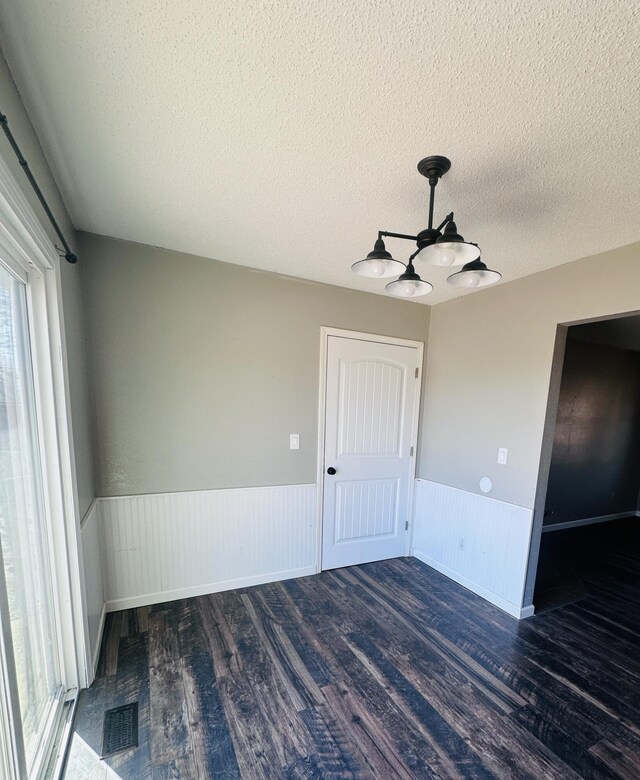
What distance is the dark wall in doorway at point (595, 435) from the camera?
4066 millimetres

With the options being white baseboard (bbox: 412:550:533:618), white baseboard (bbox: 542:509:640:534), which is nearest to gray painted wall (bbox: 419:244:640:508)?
white baseboard (bbox: 412:550:533:618)

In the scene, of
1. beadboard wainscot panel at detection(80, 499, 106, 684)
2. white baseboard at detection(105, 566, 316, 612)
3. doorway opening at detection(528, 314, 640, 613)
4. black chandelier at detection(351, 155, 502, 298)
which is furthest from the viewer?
doorway opening at detection(528, 314, 640, 613)

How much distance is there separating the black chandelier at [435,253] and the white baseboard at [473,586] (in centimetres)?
245

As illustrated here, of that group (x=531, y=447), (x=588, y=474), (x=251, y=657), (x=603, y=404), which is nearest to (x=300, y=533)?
(x=251, y=657)

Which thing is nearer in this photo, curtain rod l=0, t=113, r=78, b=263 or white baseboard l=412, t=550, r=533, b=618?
curtain rod l=0, t=113, r=78, b=263

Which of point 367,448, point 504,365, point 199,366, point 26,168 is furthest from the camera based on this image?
point 367,448

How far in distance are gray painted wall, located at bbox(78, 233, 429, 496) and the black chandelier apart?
130 cm

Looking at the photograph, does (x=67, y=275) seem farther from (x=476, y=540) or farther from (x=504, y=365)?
(x=476, y=540)

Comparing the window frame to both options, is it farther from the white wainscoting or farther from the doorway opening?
the doorway opening

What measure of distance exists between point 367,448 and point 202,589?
1.78 metres

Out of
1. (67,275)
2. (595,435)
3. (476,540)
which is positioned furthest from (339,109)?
(595,435)

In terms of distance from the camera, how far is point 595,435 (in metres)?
4.36

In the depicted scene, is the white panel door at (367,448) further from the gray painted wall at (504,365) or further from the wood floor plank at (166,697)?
the wood floor plank at (166,697)

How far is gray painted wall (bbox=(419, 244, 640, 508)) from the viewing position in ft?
6.83
